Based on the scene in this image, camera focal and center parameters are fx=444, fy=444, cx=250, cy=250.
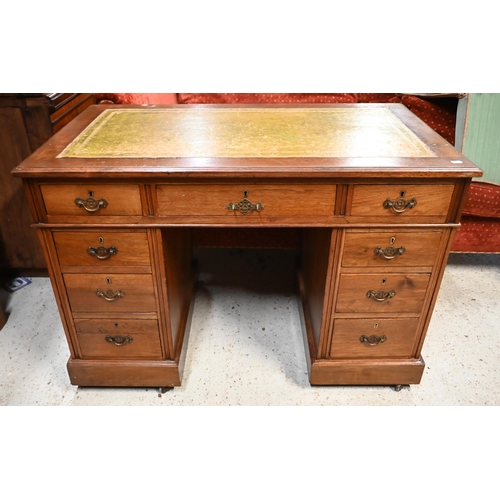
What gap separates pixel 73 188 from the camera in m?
1.21

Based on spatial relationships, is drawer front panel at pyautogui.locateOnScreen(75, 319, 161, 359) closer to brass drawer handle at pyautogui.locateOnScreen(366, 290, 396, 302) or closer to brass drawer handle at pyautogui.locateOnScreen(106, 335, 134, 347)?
brass drawer handle at pyautogui.locateOnScreen(106, 335, 134, 347)

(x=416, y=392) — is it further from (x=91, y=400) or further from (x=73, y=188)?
(x=73, y=188)

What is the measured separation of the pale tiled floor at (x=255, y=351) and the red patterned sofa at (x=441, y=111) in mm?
215

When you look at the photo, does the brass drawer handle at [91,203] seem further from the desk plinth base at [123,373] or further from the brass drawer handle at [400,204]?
the brass drawer handle at [400,204]

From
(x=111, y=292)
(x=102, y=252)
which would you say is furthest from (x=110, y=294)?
(x=102, y=252)

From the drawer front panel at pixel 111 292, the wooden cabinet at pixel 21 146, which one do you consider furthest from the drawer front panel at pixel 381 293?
the wooden cabinet at pixel 21 146

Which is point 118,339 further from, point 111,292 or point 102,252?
point 102,252

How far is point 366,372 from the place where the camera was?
1531 mm

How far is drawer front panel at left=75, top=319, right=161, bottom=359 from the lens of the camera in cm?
144

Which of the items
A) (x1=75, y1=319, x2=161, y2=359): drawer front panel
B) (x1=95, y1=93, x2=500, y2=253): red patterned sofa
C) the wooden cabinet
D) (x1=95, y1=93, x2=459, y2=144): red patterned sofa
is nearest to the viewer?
(x1=75, y1=319, x2=161, y2=359): drawer front panel

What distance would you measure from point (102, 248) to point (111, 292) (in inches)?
6.2

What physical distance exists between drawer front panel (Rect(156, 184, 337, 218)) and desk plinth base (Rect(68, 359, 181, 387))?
1.86 feet

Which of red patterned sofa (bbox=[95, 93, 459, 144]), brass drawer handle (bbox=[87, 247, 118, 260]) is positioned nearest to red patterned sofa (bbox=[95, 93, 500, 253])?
red patterned sofa (bbox=[95, 93, 459, 144])

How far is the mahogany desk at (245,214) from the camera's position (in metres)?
1.21
